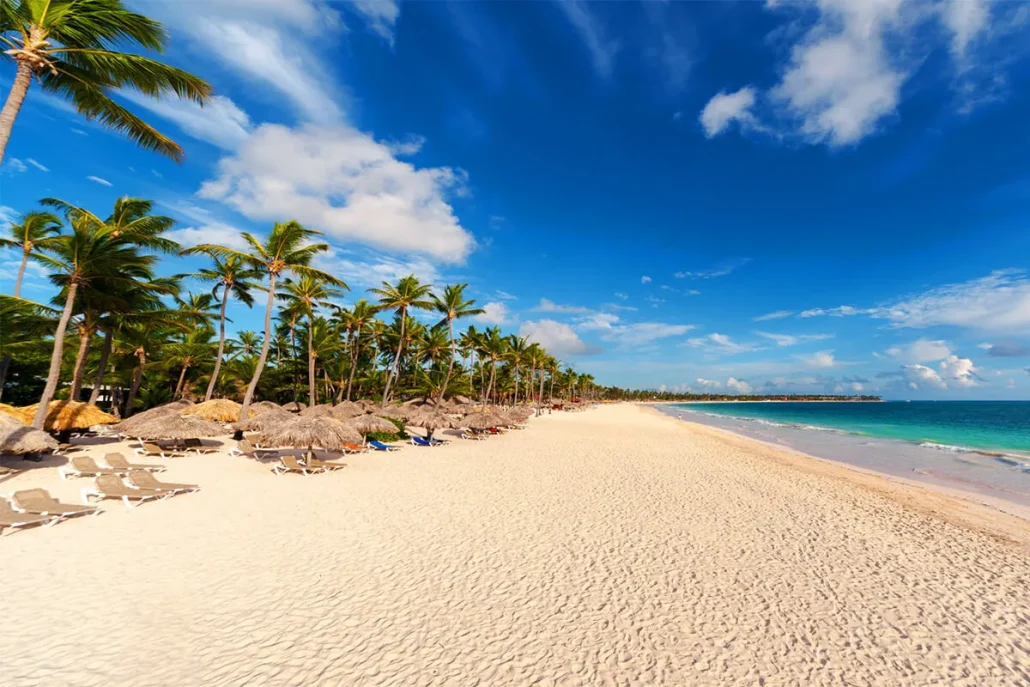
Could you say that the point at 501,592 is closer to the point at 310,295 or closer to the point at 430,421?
the point at 430,421

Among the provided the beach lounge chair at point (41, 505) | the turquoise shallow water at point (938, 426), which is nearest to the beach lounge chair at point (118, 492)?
the beach lounge chair at point (41, 505)

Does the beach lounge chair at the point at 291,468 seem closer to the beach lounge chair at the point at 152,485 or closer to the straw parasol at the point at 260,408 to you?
the beach lounge chair at the point at 152,485

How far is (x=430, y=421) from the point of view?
1984 centimetres

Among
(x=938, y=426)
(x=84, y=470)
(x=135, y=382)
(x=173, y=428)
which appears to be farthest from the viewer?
(x=938, y=426)

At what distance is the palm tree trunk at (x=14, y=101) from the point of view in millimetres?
6605

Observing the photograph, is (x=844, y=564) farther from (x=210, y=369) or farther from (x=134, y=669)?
(x=210, y=369)

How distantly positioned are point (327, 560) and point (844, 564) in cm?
833

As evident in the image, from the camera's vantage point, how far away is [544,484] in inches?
452

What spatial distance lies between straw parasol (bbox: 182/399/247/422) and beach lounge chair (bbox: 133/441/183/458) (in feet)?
14.5

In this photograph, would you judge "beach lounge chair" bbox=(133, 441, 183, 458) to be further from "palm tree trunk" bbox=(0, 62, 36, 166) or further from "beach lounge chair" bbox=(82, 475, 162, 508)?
"palm tree trunk" bbox=(0, 62, 36, 166)

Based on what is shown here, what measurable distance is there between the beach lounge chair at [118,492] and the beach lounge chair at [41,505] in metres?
0.87

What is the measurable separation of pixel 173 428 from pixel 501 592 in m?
12.2

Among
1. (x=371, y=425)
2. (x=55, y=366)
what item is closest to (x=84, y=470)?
(x=55, y=366)

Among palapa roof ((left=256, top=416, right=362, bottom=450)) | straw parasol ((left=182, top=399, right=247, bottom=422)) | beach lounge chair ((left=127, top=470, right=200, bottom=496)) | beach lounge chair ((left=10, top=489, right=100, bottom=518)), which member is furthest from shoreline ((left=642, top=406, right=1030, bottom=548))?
straw parasol ((left=182, top=399, right=247, bottom=422))
